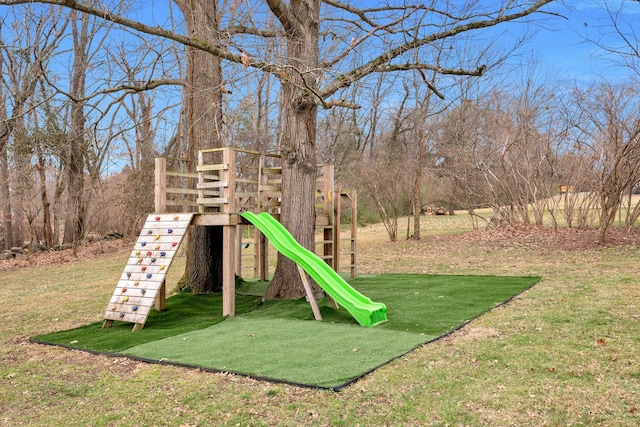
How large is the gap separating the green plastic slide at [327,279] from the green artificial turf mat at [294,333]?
153 mm

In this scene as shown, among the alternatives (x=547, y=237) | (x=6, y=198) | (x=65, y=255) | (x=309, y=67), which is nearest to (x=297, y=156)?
(x=309, y=67)

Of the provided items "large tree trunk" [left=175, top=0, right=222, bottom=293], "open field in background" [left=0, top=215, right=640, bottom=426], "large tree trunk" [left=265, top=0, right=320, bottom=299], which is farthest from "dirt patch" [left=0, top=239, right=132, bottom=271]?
"large tree trunk" [left=265, top=0, right=320, bottom=299]

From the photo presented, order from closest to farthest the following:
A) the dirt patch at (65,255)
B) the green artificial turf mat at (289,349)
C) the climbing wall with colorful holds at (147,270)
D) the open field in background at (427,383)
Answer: the open field in background at (427,383) < the green artificial turf mat at (289,349) < the climbing wall with colorful holds at (147,270) < the dirt patch at (65,255)

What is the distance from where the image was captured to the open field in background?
3504mm

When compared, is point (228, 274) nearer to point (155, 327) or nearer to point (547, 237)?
point (155, 327)

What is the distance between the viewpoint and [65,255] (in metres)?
17.0

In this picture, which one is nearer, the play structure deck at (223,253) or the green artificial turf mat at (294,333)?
the green artificial turf mat at (294,333)

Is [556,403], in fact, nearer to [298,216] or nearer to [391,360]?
[391,360]

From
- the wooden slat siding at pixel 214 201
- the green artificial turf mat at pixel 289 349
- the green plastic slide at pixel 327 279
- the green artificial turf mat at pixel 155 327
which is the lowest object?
the green artificial turf mat at pixel 155 327

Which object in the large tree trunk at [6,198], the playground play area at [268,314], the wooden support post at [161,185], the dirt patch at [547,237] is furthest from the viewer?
the large tree trunk at [6,198]

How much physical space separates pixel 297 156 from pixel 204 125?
6.74 feet

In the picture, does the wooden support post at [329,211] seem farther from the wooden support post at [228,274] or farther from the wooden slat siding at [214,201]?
the wooden support post at [228,274]

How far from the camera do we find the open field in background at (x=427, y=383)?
3.50 meters

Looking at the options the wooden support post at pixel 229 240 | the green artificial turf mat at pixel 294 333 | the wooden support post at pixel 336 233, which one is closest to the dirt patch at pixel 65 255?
the green artificial turf mat at pixel 294 333
